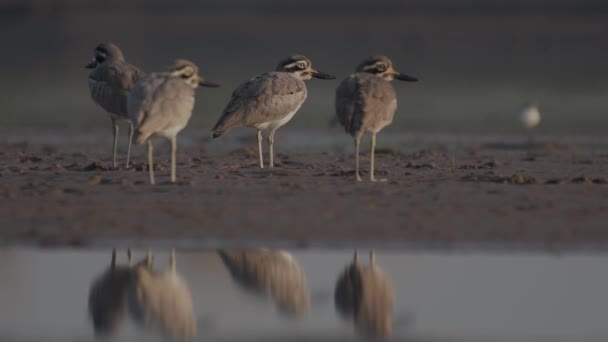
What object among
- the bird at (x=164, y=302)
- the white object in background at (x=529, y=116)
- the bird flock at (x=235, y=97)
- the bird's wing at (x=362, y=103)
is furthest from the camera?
the white object in background at (x=529, y=116)

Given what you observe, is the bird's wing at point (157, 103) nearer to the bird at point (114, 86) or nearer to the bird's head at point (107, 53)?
the bird at point (114, 86)

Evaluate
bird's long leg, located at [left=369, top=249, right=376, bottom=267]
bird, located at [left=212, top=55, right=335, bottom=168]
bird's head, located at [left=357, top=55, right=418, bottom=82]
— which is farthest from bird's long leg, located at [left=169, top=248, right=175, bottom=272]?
bird's head, located at [left=357, top=55, right=418, bottom=82]

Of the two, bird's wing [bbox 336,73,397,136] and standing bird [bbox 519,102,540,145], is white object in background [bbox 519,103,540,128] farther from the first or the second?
bird's wing [bbox 336,73,397,136]

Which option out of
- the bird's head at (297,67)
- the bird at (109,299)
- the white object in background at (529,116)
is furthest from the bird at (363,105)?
the white object in background at (529,116)

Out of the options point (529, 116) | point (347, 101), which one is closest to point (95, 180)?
point (347, 101)

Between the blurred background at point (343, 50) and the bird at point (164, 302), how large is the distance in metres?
12.2

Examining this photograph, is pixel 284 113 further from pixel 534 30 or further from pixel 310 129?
pixel 534 30

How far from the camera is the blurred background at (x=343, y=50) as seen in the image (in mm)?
24016

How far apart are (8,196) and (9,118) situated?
440 inches

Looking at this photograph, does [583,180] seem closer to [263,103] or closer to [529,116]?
[263,103]

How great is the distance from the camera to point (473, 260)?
10094 mm

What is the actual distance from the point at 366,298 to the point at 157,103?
4.17 meters

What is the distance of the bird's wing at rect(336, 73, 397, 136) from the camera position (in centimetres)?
1299

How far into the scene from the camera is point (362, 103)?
42.6 feet
